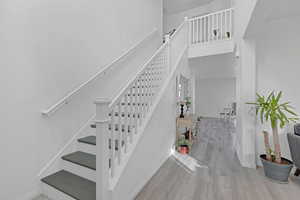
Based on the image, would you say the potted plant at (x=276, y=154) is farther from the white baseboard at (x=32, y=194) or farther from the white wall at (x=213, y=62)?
the white baseboard at (x=32, y=194)

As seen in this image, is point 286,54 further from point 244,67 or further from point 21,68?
point 21,68

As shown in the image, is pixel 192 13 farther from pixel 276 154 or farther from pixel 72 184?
pixel 72 184

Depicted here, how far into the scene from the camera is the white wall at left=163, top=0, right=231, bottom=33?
20.3 feet

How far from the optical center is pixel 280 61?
8.94 feet

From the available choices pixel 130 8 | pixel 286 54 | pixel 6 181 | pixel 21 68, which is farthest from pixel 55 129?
pixel 286 54

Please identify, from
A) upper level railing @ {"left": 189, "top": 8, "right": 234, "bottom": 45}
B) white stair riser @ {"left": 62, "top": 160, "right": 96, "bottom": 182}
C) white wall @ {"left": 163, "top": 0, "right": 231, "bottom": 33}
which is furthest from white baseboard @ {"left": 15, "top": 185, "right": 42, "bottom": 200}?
white wall @ {"left": 163, "top": 0, "right": 231, "bottom": 33}

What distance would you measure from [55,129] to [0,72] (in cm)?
86

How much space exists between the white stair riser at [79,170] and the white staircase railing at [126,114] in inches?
12.8

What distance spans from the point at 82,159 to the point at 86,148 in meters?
0.24

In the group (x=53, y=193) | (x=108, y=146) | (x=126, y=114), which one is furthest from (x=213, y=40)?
(x=53, y=193)

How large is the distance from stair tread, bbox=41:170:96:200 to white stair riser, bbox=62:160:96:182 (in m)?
0.04

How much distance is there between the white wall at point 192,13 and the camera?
20.3 feet

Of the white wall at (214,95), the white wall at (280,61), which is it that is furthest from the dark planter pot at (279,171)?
the white wall at (214,95)

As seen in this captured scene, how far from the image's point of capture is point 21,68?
1.70 m
